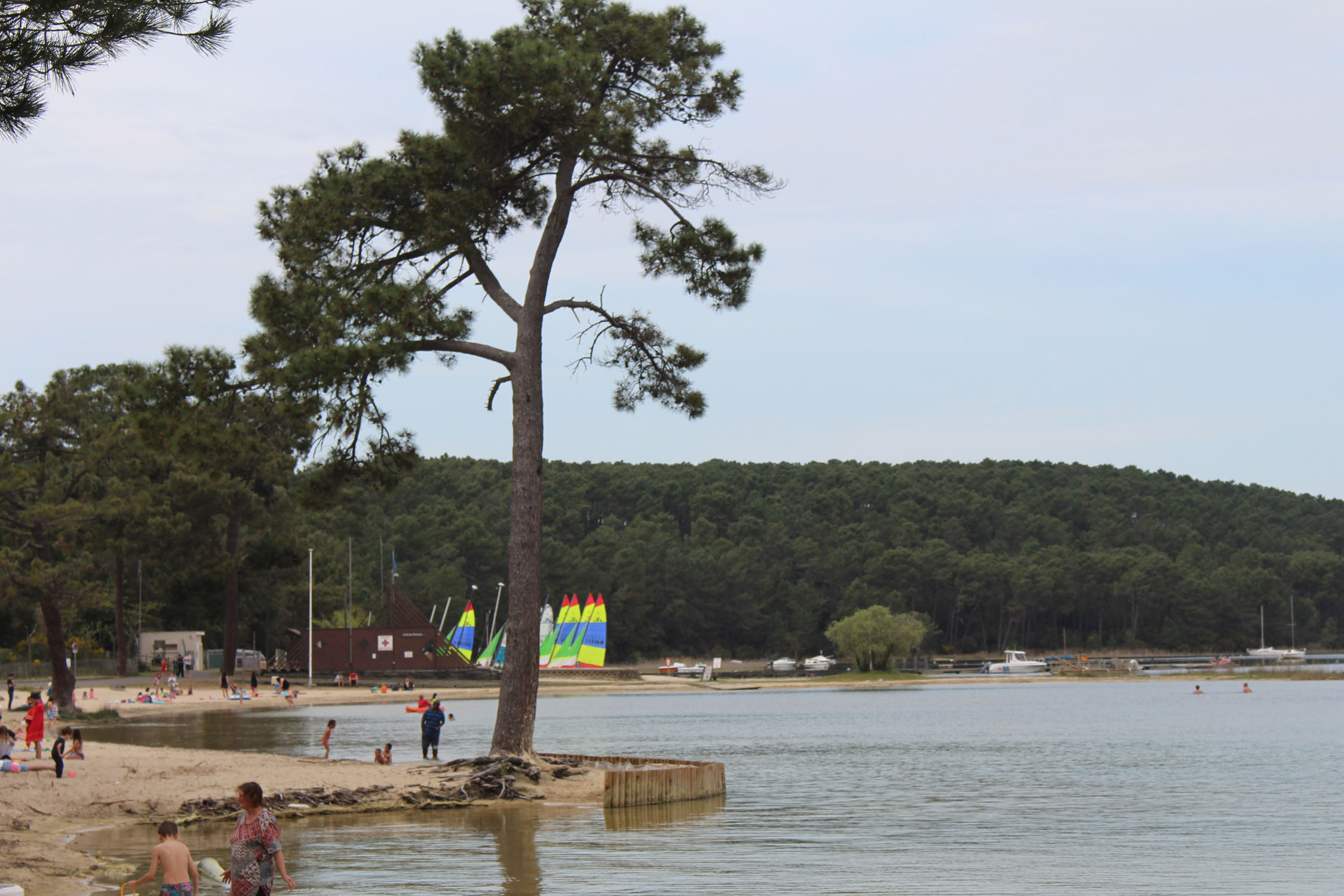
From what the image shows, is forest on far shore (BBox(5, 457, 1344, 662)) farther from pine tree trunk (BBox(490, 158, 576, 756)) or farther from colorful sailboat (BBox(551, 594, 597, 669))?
pine tree trunk (BBox(490, 158, 576, 756))

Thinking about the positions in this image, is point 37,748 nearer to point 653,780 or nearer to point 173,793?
point 173,793

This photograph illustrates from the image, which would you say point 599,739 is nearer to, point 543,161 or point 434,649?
Answer: point 543,161

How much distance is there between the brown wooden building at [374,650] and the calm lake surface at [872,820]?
22.2 metres

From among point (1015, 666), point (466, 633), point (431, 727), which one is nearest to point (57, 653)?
point (431, 727)

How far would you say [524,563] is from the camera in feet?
73.2

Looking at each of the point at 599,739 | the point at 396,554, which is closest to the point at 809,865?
the point at 599,739

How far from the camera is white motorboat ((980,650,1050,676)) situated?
396 feet

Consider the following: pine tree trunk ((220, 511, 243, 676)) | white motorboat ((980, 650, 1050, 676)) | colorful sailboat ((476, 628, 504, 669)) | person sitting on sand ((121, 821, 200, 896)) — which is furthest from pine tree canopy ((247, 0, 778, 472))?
white motorboat ((980, 650, 1050, 676))

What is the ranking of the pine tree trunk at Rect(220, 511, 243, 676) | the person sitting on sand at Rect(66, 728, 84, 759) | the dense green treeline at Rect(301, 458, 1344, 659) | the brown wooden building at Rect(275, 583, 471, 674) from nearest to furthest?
the person sitting on sand at Rect(66, 728, 84, 759)
the pine tree trunk at Rect(220, 511, 243, 676)
the brown wooden building at Rect(275, 583, 471, 674)
the dense green treeline at Rect(301, 458, 1344, 659)

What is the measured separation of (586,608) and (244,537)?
147 ft

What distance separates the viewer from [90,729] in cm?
3684

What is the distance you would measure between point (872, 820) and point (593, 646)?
86.3 m

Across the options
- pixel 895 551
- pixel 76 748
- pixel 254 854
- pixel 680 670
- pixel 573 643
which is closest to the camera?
pixel 254 854

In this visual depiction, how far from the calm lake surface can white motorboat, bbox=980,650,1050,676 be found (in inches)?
2793
